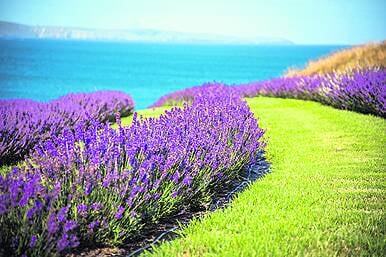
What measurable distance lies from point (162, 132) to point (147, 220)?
45.8 inches

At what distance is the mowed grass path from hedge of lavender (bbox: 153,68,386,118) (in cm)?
237

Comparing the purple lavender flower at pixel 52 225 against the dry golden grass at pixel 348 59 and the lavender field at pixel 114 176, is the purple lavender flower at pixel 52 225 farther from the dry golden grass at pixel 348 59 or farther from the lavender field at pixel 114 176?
the dry golden grass at pixel 348 59

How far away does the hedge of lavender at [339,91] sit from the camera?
30.3 feet

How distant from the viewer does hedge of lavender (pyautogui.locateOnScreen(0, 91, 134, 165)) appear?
20.7 ft

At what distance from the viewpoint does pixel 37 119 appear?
7184 millimetres

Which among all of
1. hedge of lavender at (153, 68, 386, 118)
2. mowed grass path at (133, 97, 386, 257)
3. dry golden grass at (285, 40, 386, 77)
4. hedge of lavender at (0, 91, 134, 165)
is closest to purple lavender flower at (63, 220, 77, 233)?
mowed grass path at (133, 97, 386, 257)

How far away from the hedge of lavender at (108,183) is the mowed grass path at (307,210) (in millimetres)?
316

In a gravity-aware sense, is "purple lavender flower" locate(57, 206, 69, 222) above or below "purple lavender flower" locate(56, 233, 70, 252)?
above

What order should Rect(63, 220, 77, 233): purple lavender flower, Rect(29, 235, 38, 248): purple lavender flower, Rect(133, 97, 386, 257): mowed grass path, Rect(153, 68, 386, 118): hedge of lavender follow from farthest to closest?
Rect(153, 68, 386, 118): hedge of lavender < Rect(133, 97, 386, 257): mowed grass path < Rect(63, 220, 77, 233): purple lavender flower < Rect(29, 235, 38, 248): purple lavender flower

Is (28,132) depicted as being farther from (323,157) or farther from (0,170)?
(323,157)

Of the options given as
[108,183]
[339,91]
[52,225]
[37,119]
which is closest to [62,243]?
[52,225]

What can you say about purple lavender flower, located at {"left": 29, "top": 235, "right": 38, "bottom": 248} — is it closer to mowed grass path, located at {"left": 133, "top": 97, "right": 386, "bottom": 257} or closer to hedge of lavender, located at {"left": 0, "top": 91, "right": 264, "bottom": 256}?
hedge of lavender, located at {"left": 0, "top": 91, "right": 264, "bottom": 256}

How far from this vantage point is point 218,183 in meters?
4.41

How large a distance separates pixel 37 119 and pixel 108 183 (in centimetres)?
448
